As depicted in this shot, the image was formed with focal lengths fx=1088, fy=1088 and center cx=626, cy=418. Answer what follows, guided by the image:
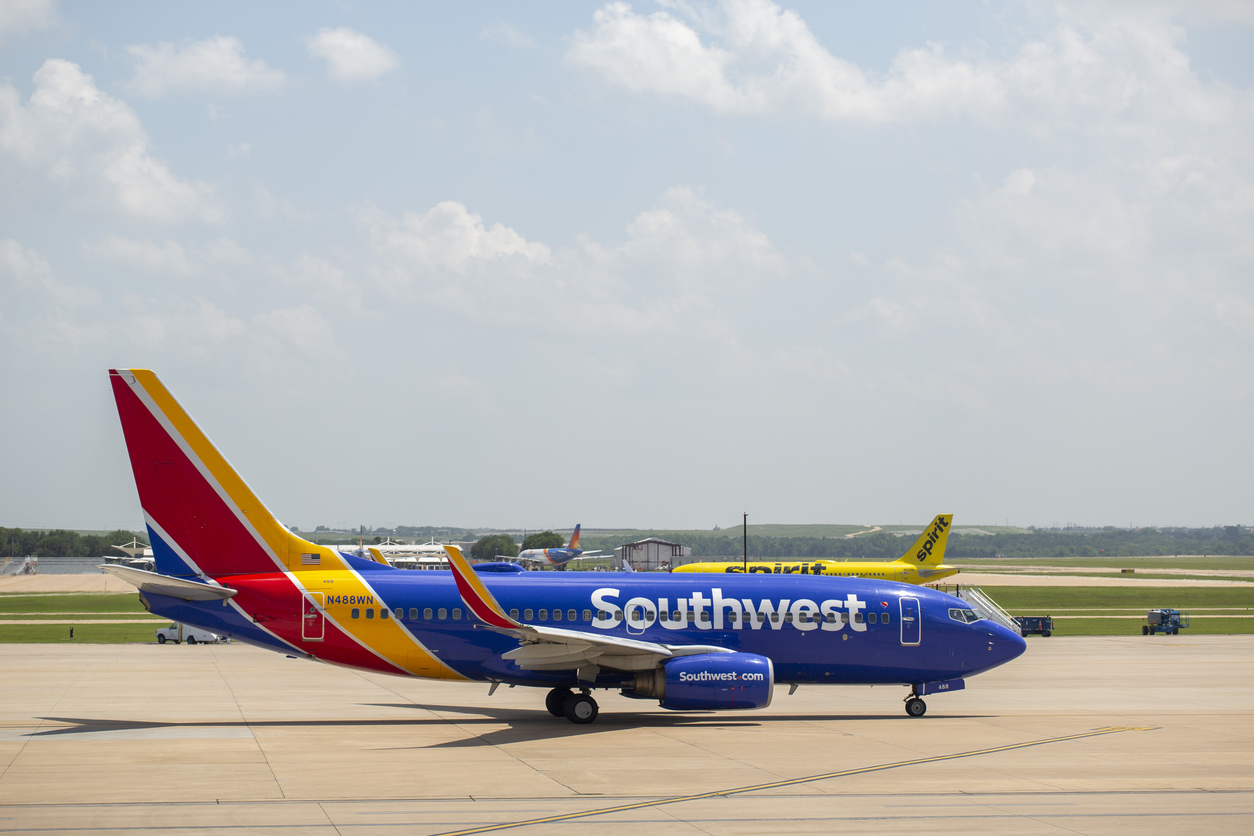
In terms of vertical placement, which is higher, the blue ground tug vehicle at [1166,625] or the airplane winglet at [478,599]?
the airplane winglet at [478,599]

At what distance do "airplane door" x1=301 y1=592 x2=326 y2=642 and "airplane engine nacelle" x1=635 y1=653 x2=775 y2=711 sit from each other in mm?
8374

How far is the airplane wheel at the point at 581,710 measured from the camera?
87.2 ft

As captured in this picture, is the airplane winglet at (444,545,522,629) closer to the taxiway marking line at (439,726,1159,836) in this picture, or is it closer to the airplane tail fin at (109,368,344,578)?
the airplane tail fin at (109,368,344,578)

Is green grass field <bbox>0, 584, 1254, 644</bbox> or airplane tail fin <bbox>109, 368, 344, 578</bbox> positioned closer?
airplane tail fin <bbox>109, 368, 344, 578</bbox>

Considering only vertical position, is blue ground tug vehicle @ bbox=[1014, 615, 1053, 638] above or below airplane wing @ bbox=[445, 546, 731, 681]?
below

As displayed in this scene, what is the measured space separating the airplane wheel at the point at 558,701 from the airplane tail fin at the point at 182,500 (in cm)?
656

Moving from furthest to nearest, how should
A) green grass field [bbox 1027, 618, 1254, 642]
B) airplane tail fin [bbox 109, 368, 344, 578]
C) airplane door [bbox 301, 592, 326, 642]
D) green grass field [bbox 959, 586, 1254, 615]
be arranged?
green grass field [bbox 959, 586, 1254, 615]
green grass field [bbox 1027, 618, 1254, 642]
airplane tail fin [bbox 109, 368, 344, 578]
airplane door [bbox 301, 592, 326, 642]

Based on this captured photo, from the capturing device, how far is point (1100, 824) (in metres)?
16.7

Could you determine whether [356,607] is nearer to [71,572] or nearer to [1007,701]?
[1007,701]

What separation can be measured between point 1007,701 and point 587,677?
46.4 ft

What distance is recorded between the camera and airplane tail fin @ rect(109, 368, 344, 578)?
27.0 meters

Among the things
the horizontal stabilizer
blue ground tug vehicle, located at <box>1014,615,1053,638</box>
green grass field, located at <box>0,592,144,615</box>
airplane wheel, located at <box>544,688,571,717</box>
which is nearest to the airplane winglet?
airplane wheel, located at <box>544,688,571,717</box>

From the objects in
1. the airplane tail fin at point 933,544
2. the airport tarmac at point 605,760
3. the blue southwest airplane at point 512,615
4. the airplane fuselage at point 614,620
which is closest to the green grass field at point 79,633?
the airport tarmac at point 605,760

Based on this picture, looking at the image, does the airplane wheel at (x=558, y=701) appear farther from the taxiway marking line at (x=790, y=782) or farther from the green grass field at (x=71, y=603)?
the green grass field at (x=71, y=603)
